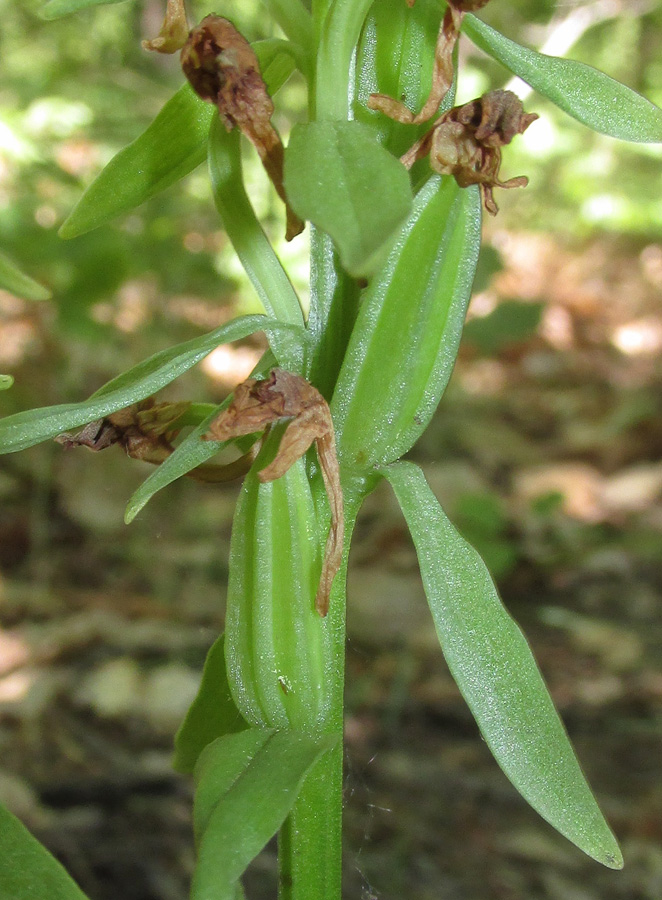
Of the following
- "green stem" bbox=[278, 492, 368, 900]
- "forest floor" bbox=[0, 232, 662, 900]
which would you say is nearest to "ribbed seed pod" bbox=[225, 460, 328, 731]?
"green stem" bbox=[278, 492, 368, 900]

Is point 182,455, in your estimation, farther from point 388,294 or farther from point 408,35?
point 408,35

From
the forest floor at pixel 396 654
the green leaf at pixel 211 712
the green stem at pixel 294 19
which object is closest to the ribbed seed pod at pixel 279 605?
the green leaf at pixel 211 712

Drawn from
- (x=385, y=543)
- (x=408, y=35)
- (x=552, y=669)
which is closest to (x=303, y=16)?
(x=408, y=35)

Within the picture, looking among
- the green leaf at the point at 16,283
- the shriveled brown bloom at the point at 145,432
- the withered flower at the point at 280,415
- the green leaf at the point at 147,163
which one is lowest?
the shriveled brown bloom at the point at 145,432

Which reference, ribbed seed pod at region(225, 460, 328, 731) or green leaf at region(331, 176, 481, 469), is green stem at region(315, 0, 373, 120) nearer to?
green leaf at region(331, 176, 481, 469)

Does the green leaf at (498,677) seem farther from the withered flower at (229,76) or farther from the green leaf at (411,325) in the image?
the withered flower at (229,76)

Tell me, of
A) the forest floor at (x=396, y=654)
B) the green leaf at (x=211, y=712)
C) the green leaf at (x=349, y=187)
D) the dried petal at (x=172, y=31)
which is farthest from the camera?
the forest floor at (x=396, y=654)

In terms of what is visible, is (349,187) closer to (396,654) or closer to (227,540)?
(396,654)
